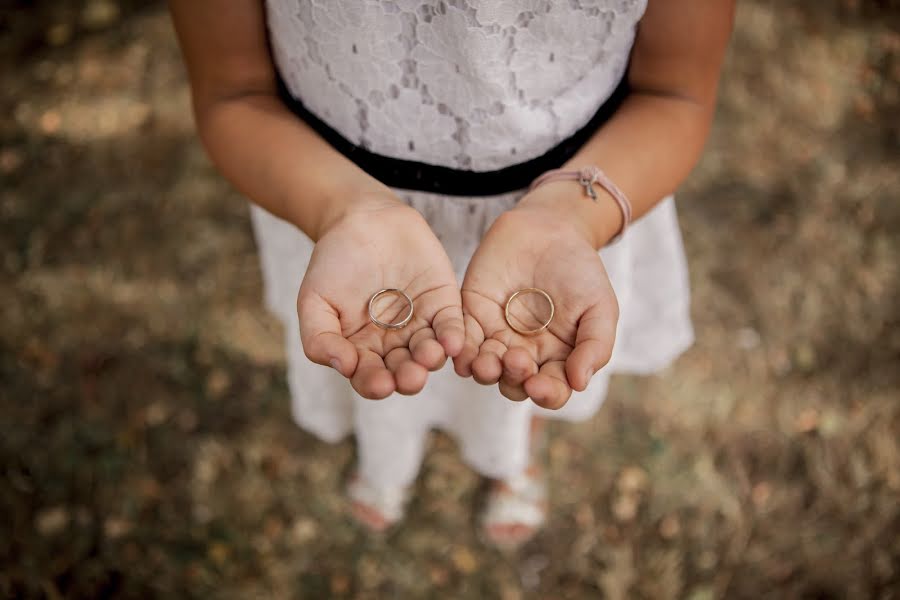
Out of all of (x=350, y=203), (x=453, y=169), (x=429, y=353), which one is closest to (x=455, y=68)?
(x=453, y=169)

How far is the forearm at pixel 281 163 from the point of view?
1.45 m

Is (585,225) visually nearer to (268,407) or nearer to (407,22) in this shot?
(407,22)

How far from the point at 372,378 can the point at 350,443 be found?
5.78 feet

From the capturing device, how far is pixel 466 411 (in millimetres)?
2291

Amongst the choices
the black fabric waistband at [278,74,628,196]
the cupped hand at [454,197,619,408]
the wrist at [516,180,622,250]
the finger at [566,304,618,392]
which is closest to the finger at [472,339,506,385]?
the cupped hand at [454,197,619,408]

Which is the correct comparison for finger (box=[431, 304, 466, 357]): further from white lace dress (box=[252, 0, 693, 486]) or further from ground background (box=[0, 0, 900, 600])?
ground background (box=[0, 0, 900, 600])

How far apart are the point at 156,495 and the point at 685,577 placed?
2062 mm

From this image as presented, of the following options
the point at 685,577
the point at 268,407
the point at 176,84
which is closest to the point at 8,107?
the point at 176,84

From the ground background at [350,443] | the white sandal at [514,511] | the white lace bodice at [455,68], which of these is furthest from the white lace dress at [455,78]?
the ground background at [350,443]

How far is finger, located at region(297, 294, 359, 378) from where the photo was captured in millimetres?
1238

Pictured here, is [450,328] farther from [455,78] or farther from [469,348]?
[455,78]

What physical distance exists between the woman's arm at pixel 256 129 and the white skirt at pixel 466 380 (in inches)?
11.4

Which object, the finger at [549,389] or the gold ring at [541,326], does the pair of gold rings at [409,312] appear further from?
the finger at [549,389]

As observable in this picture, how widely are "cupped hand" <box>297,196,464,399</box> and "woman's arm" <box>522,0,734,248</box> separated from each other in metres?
0.27
